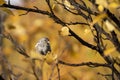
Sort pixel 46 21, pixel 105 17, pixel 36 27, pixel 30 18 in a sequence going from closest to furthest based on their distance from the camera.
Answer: pixel 105 17, pixel 46 21, pixel 36 27, pixel 30 18

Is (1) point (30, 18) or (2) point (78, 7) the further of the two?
(1) point (30, 18)

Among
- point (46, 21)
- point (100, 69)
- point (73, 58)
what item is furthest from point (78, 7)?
point (46, 21)

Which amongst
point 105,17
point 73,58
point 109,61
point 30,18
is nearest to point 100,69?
point 73,58

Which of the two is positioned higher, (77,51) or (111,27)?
(111,27)

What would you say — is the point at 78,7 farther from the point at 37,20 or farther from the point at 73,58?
the point at 37,20

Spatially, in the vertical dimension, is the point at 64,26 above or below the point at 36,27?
above

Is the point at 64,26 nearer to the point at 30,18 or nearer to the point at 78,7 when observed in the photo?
the point at 78,7

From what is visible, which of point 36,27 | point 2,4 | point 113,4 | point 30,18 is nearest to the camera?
point 113,4

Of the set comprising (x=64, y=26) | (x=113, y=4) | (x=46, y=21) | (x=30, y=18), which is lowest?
(x=30, y=18)

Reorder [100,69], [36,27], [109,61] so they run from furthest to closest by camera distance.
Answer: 1. [36,27]
2. [100,69]
3. [109,61]

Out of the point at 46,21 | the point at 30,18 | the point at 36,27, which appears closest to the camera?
the point at 46,21
